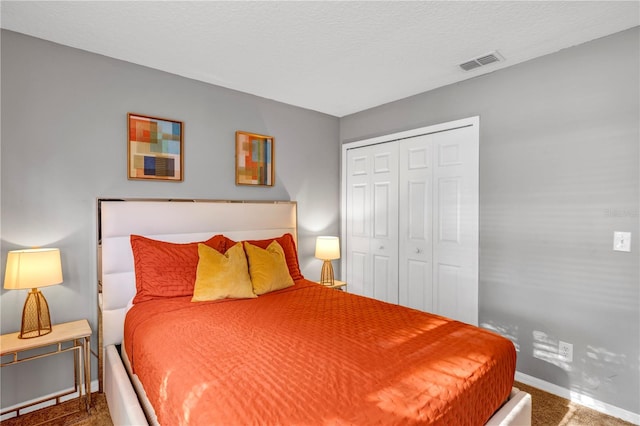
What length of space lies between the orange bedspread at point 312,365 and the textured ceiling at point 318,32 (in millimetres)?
1770

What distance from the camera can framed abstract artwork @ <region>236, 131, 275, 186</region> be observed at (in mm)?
3195

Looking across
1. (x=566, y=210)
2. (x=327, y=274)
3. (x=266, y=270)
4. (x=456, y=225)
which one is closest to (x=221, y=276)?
(x=266, y=270)

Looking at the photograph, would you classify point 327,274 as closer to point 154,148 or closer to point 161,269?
point 161,269

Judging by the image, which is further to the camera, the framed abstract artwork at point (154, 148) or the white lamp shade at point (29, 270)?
the framed abstract artwork at point (154, 148)

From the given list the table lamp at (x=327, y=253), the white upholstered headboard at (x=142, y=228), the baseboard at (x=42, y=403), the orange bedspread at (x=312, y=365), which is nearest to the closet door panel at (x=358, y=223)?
the table lamp at (x=327, y=253)

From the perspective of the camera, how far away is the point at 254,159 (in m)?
3.29

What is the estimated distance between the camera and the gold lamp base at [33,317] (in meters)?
2.03

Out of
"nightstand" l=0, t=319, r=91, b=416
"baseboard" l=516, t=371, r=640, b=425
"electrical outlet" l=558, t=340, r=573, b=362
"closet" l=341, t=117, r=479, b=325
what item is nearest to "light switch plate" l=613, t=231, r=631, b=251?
"electrical outlet" l=558, t=340, r=573, b=362

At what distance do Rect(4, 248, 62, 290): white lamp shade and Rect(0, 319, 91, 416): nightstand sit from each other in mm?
328

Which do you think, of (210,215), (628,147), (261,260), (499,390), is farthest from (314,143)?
(499,390)

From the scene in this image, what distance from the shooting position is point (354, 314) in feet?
6.79

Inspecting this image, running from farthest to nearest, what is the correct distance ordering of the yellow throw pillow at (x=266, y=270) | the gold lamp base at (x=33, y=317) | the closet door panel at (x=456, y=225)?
the closet door panel at (x=456, y=225) → the yellow throw pillow at (x=266, y=270) → the gold lamp base at (x=33, y=317)

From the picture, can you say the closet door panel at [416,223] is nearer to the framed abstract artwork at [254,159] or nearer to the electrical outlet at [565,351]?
the electrical outlet at [565,351]

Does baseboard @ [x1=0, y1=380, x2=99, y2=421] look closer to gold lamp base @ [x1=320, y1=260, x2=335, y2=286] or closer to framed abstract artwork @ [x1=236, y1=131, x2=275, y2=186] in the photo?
framed abstract artwork @ [x1=236, y1=131, x2=275, y2=186]
